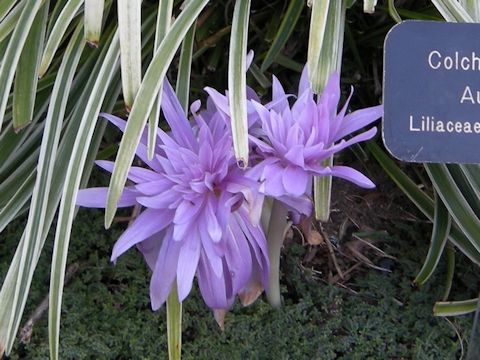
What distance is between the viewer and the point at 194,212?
2.77 ft

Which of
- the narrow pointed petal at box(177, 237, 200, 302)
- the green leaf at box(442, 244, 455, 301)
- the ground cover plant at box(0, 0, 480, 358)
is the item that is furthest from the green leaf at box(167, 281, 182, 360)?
the green leaf at box(442, 244, 455, 301)

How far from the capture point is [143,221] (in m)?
0.90

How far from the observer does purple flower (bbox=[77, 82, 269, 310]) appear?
2.79 ft

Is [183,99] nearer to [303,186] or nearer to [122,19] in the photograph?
[122,19]

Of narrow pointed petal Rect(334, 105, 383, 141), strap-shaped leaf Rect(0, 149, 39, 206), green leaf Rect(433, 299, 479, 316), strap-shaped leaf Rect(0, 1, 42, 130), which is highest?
strap-shaped leaf Rect(0, 1, 42, 130)

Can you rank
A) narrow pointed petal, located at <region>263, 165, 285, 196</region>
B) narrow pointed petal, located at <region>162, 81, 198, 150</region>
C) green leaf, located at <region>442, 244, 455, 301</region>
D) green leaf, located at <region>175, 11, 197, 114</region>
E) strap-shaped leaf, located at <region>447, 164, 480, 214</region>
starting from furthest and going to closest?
green leaf, located at <region>442, 244, 455, 301</region>
strap-shaped leaf, located at <region>447, 164, 480, 214</region>
green leaf, located at <region>175, 11, 197, 114</region>
narrow pointed petal, located at <region>162, 81, 198, 150</region>
narrow pointed petal, located at <region>263, 165, 285, 196</region>

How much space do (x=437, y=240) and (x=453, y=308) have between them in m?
0.12

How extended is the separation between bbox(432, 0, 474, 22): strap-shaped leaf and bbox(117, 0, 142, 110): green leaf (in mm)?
421

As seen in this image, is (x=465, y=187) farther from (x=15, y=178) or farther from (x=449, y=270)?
(x=15, y=178)

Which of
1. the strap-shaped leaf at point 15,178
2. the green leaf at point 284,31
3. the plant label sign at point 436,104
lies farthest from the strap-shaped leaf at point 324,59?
the strap-shaped leaf at point 15,178

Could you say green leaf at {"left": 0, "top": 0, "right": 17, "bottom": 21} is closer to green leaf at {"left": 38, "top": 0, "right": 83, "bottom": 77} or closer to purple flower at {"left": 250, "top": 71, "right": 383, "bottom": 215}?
green leaf at {"left": 38, "top": 0, "right": 83, "bottom": 77}

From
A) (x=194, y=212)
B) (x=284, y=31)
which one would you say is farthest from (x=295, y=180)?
(x=284, y=31)

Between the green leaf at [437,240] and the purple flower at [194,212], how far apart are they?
0.34 meters

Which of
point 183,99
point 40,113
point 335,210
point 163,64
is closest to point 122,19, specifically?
point 163,64
